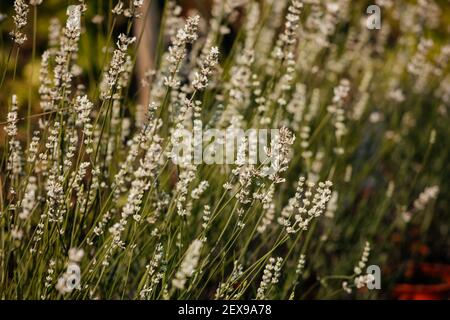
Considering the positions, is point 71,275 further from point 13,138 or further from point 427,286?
point 427,286

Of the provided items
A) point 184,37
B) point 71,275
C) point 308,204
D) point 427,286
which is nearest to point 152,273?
point 71,275

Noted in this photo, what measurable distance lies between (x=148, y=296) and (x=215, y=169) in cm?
64

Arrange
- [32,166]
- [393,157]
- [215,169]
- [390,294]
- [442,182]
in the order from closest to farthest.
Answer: [32,166], [215,169], [390,294], [442,182], [393,157]

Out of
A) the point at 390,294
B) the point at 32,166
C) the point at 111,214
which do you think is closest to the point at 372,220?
the point at 390,294

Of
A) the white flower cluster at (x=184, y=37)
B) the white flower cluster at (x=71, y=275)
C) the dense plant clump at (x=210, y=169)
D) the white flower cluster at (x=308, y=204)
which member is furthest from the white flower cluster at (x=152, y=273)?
the white flower cluster at (x=184, y=37)

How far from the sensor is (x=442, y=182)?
3.05m

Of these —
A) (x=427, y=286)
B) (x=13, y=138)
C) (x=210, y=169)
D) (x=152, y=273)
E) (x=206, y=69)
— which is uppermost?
(x=206, y=69)

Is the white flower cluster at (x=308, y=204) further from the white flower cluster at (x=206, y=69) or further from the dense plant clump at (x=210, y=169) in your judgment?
the white flower cluster at (x=206, y=69)

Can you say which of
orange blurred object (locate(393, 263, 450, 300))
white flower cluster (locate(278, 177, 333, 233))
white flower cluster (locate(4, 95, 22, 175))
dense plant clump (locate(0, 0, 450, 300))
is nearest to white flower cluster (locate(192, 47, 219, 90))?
dense plant clump (locate(0, 0, 450, 300))

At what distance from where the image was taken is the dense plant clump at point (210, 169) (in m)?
1.47

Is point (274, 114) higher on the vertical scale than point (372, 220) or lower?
higher

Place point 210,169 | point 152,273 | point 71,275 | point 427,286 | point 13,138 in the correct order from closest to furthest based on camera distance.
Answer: point 71,275 → point 152,273 → point 13,138 → point 210,169 → point 427,286

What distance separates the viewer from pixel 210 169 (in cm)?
196
